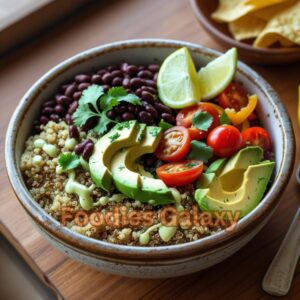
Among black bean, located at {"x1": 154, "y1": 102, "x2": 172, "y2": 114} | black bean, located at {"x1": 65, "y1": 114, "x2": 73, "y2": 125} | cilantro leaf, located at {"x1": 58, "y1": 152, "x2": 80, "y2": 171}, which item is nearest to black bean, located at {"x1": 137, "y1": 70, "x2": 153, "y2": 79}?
black bean, located at {"x1": 154, "y1": 102, "x2": 172, "y2": 114}

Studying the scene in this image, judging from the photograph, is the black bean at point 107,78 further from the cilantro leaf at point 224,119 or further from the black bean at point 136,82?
the cilantro leaf at point 224,119

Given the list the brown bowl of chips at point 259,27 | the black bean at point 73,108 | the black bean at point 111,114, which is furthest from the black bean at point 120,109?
the brown bowl of chips at point 259,27

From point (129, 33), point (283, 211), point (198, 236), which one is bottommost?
point (283, 211)

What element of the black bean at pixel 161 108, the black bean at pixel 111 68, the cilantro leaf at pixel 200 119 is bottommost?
the cilantro leaf at pixel 200 119

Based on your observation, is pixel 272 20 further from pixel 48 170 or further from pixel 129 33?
pixel 48 170

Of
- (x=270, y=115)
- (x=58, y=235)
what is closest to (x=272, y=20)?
(x=270, y=115)
